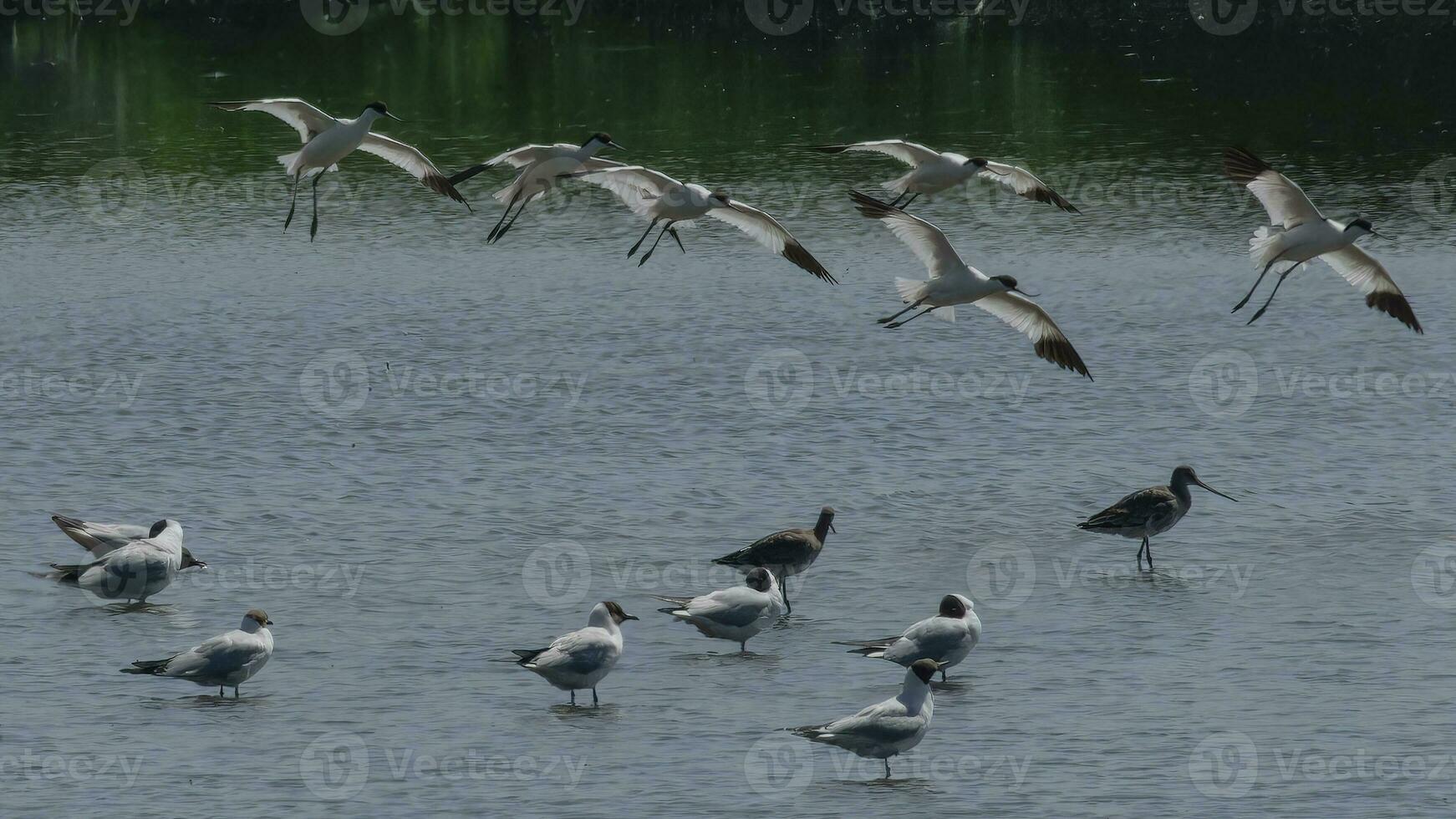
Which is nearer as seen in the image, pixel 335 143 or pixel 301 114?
pixel 301 114

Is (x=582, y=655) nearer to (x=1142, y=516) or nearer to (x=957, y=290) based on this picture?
(x=1142, y=516)

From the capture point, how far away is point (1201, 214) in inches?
1752

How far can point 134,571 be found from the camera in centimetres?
1966

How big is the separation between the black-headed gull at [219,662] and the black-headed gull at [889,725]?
15.0ft

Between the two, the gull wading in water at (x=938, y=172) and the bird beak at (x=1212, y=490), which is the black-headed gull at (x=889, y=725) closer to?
the bird beak at (x=1212, y=490)

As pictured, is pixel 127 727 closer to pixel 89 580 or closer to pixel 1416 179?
pixel 89 580

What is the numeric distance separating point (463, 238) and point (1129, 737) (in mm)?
29326

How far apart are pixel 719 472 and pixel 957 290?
458cm

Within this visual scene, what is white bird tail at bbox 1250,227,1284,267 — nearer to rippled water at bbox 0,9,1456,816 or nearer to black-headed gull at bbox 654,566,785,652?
rippled water at bbox 0,9,1456,816

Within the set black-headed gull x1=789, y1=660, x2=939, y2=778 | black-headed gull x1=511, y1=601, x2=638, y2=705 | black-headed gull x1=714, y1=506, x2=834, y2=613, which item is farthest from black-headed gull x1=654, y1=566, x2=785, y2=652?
black-headed gull x1=789, y1=660, x2=939, y2=778

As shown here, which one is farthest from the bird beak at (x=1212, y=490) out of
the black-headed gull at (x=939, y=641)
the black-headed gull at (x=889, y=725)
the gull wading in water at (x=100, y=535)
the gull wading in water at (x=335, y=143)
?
the gull wading in water at (x=100, y=535)

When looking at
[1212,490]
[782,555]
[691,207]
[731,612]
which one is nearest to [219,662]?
[731,612]

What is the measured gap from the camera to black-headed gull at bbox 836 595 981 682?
1730 centimetres

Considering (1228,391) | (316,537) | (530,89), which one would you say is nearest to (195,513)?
(316,537)
